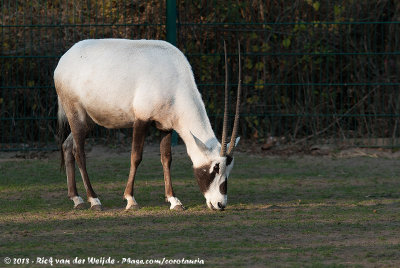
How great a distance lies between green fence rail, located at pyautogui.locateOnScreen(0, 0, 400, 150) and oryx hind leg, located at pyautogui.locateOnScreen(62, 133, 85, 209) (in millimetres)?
3859

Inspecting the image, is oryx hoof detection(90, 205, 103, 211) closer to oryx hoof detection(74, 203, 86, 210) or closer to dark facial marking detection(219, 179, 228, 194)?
oryx hoof detection(74, 203, 86, 210)

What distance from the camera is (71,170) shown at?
8.80 m

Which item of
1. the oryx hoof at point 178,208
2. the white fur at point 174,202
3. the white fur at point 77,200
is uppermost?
the white fur at point 174,202

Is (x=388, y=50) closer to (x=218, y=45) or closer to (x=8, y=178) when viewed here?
(x=218, y=45)

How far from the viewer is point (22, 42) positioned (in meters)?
13.3

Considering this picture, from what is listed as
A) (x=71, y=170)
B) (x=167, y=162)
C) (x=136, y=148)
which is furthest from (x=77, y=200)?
(x=167, y=162)

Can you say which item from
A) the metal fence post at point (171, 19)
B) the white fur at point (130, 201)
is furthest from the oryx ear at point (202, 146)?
the metal fence post at point (171, 19)

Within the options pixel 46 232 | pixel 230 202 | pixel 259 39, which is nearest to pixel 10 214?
pixel 46 232

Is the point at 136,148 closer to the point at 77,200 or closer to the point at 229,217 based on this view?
the point at 77,200

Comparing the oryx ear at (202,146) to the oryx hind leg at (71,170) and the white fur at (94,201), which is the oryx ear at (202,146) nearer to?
the white fur at (94,201)

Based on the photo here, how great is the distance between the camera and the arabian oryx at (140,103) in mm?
7945

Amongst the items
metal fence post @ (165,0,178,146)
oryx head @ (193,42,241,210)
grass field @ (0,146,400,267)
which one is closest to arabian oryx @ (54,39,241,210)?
oryx head @ (193,42,241,210)

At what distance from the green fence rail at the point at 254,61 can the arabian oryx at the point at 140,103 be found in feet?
13.6

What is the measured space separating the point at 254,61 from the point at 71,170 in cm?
575
